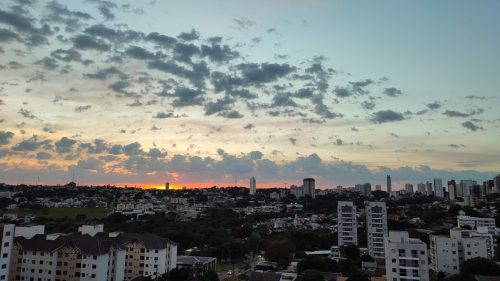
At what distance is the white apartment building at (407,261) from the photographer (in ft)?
105

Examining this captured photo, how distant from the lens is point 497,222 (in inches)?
3115

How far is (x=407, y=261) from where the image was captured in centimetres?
3253

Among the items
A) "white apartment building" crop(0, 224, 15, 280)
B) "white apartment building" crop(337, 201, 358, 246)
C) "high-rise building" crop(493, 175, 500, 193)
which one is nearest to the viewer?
"white apartment building" crop(0, 224, 15, 280)

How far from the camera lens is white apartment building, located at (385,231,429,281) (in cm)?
3212

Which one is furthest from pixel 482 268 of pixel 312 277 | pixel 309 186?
pixel 309 186

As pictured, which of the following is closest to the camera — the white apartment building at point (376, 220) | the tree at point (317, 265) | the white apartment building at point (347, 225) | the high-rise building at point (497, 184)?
the tree at point (317, 265)

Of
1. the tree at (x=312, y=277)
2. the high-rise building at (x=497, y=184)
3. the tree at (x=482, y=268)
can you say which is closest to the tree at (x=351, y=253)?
the tree at (x=482, y=268)

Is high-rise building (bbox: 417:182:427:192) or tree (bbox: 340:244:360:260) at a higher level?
high-rise building (bbox: 417:182:427:192)

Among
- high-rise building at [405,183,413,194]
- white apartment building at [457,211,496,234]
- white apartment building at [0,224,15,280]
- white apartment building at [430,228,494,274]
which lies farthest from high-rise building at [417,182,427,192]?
white apartment building at [0,224,15,280]

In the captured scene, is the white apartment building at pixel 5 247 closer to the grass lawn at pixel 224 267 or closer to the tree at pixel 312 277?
the tree at pixel 312 277

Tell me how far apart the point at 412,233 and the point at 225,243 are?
3149 cm

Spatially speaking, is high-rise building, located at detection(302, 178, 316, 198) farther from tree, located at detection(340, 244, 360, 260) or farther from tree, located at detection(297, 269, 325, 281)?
tree, located at detection(297, 269, 325, 281)

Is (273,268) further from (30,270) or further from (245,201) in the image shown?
(245,201)

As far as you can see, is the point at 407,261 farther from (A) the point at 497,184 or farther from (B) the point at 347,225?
(A) the point at 497,184
